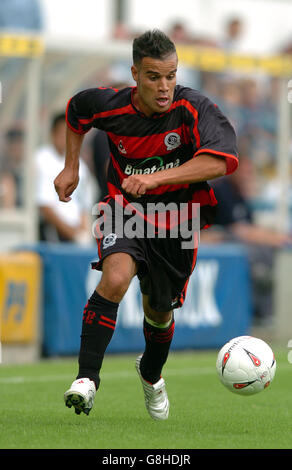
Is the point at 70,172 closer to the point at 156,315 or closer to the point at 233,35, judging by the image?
the point at 156,315

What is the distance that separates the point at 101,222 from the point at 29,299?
4336mm

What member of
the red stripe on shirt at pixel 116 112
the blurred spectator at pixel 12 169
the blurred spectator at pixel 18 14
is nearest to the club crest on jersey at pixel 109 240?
the red stripe on shirt at pixel 116 112

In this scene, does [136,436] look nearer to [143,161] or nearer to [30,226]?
[143,161]

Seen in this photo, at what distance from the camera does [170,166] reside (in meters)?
5.95

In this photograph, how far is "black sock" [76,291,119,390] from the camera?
561cm

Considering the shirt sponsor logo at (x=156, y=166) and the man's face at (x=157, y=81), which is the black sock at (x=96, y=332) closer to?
the shirt sponsor logo at (x=156, y=166)

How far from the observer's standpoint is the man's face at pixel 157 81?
5.64 metres

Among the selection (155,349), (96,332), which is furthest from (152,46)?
(155,349)

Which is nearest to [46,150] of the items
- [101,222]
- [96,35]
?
[101,222]

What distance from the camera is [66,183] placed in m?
6.02

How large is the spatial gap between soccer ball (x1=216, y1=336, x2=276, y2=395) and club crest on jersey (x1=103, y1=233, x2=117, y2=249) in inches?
39.8

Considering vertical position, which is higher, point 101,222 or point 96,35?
point 96,35

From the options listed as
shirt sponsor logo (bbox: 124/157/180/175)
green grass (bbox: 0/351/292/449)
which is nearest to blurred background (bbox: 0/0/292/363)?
green grass (bbox: 0/351/292/449)

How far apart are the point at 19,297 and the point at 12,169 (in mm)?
2097
